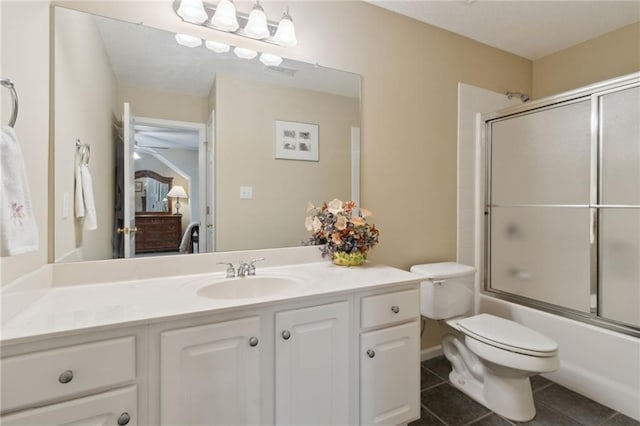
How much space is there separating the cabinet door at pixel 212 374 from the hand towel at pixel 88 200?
0.72 m

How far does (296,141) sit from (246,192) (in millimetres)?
424

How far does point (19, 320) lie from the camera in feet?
2.89

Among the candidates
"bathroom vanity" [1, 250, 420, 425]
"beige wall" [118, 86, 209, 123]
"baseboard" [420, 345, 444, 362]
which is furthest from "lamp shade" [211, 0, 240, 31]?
"baseboard" [420, 345, 444, 362]

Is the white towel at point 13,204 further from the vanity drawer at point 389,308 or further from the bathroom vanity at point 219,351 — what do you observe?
the vanity drawer at point 389,308

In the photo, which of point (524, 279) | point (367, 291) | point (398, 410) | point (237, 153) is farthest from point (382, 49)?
point (398, 410)

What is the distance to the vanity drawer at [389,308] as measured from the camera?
1.30 metres

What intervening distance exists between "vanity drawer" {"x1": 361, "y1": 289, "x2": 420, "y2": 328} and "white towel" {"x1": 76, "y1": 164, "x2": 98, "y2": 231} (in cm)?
125

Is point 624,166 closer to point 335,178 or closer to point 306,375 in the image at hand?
point 335,178

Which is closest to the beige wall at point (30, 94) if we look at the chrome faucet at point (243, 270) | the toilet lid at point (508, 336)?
the chrome faucet at point (243, 270)

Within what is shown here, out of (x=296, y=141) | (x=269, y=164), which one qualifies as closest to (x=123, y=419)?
(x=269, y=164)

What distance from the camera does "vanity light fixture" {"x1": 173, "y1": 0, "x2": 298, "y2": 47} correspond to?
1394 mm

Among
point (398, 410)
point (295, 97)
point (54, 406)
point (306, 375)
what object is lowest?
point (398, 410)

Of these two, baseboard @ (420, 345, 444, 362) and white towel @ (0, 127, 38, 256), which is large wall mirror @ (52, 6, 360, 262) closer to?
white towel @ (0, 127, 38, 256)

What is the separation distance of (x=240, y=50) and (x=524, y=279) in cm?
242
